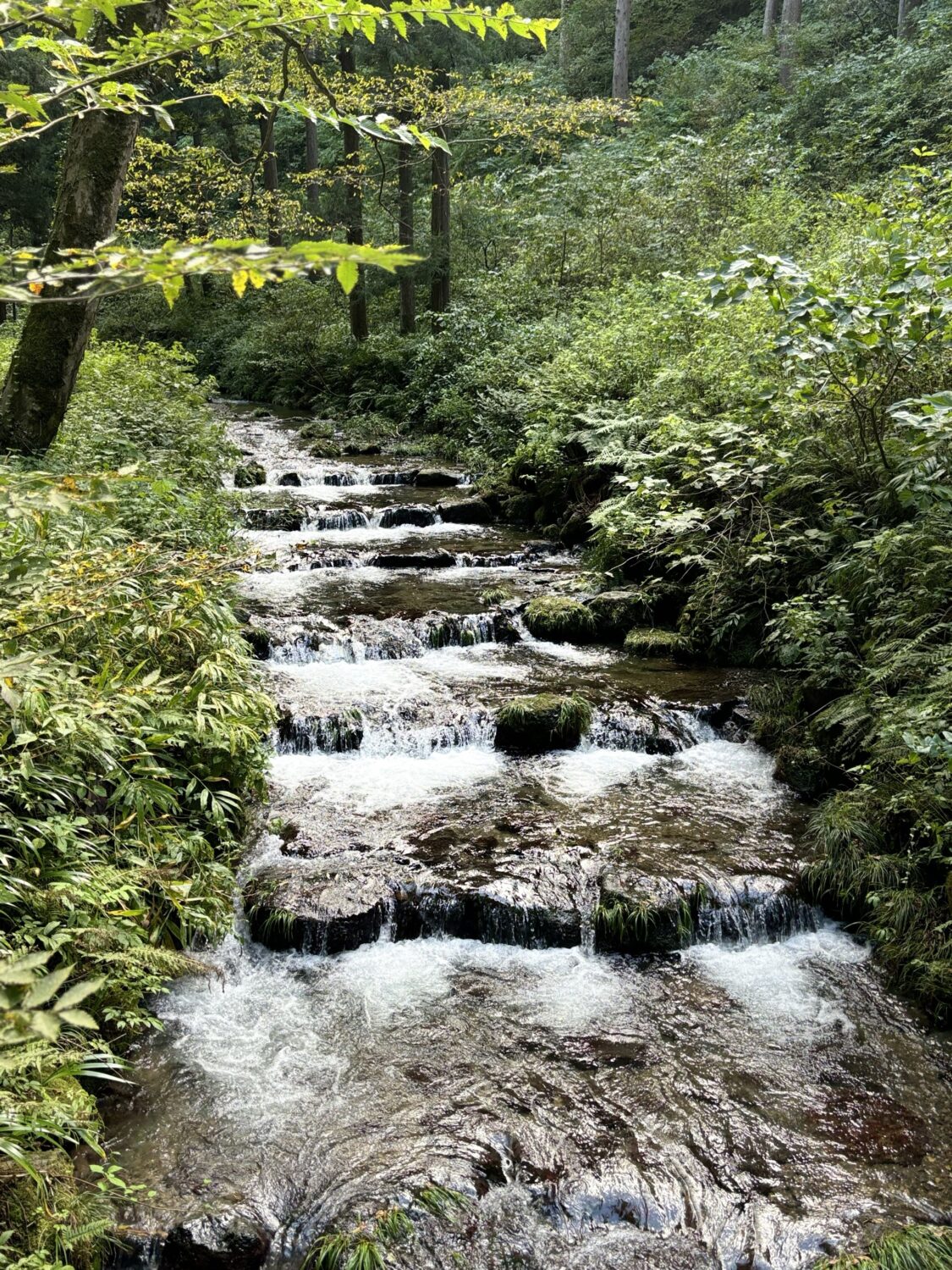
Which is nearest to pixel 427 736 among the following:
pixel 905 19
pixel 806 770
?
pixel 806 770

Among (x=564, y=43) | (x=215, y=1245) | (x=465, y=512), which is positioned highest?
(x=564, y=43)

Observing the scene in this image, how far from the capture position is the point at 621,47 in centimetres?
2702

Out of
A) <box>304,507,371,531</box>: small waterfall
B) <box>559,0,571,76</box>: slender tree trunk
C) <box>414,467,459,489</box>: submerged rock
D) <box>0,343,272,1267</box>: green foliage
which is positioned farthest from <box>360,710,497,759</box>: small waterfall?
<box>559,0,571,76</box>: slender tree trunk

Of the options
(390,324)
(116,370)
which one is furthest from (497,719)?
(390,324)

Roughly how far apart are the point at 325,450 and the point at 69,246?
11.7m

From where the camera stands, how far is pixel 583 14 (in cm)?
3303

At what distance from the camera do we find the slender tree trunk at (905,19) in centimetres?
2170

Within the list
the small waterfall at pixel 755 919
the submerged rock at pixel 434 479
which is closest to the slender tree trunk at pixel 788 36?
the submerged rock at pixel 434 479

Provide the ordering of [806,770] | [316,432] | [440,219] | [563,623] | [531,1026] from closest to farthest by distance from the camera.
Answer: [531,1026]
[806,770]
[563,623]
[316,432]
[440,219]

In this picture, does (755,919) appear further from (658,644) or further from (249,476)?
(249,476)

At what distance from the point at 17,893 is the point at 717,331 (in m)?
10.8

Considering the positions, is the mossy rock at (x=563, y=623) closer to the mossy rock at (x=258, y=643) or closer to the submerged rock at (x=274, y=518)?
the mossy rock at (x=258, y=643)

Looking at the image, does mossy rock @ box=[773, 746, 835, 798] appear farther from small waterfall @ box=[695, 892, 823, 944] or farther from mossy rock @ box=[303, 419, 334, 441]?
mossy rock @ box=[303, 419, 334, 441]

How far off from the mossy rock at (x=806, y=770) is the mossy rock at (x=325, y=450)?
43.1 feet
